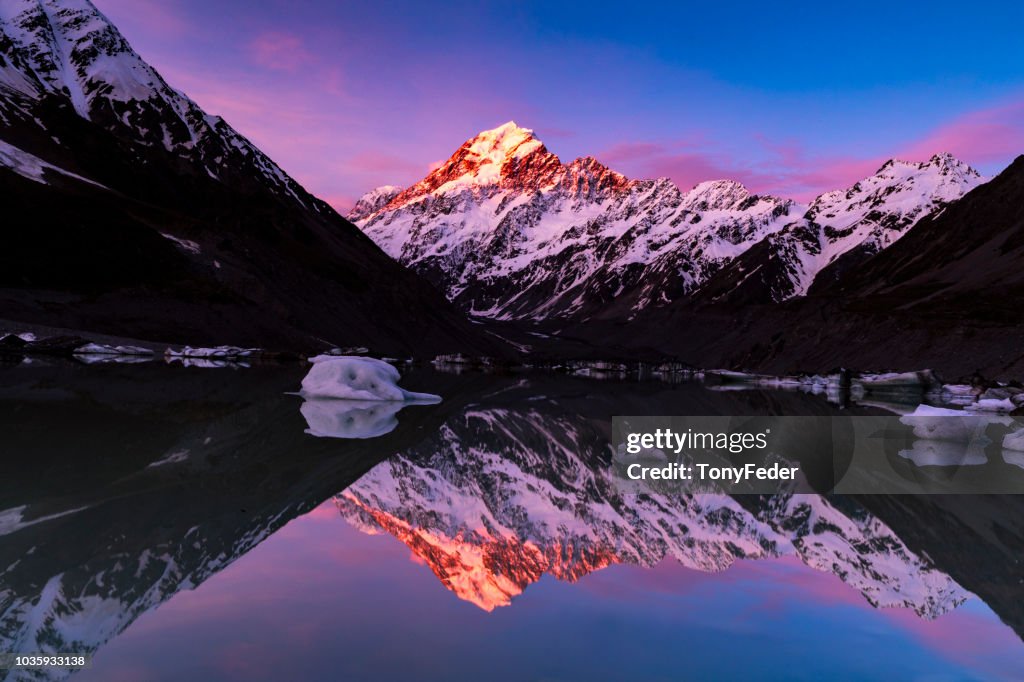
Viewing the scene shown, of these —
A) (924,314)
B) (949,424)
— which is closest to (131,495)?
(949,424)

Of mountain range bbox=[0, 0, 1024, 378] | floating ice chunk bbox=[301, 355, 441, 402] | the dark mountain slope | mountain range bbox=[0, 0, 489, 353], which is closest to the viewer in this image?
floating ice chunk bbox=[301, 355, 441, 402]

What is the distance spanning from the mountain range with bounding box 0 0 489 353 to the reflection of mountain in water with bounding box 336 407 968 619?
84348 mm

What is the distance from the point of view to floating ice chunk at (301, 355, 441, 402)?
44344mm

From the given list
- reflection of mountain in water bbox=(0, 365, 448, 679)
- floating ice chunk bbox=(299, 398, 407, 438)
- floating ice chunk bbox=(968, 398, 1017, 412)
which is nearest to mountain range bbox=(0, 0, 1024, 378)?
floating ice chunk bbox=(968, 398, 1017, 412)

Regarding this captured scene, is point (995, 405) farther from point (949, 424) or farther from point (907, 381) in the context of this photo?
point (949, 424)

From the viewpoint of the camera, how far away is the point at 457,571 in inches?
490

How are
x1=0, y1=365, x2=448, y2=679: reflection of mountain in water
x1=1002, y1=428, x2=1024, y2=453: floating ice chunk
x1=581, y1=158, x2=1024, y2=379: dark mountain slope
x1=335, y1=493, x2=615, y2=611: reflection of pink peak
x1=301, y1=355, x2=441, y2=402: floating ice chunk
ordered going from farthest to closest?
x1=581, y1=158, x2=1024, y2=379: dark mountain slope → x1=301, y1=355, x2=441, y2=402: floating ice chunk → x1=1002, y1=428, x2=1024, y2=453: floating ice chunk → x1=335, y1=493, x2=615, y2=611: reflection of pink peak → x1=0, y1=365, x2=448, y2=679: reflection of mountain in water

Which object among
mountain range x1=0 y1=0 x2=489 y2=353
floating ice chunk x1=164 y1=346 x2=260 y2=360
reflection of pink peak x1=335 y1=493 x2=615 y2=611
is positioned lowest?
floating ice chunk x1=164 y1=346 x2=260 y2=360

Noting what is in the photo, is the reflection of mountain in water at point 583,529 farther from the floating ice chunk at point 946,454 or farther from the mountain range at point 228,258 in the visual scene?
the mountain range at point 228,258

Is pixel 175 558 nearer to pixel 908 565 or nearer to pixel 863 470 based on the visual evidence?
pixel 908 565

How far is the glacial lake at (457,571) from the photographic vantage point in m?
8.91

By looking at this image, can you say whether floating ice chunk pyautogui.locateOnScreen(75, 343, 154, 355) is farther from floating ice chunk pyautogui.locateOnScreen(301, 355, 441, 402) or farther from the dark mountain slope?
the dark mountain slope

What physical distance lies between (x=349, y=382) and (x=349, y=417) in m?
10.00

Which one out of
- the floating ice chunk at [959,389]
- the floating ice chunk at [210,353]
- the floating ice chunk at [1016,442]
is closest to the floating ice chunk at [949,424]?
the floating ice chunk at [1016,442]
